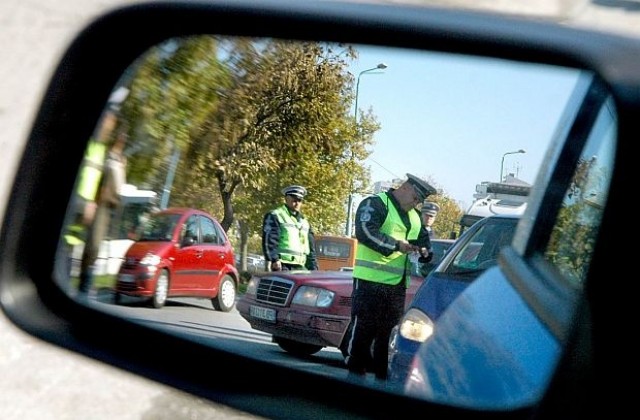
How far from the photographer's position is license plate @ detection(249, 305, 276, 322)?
173 cm

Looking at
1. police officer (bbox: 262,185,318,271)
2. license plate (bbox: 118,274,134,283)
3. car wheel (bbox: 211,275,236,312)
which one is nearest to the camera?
police officer (bbox: 262,185,318,271)

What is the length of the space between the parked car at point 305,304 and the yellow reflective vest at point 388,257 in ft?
0.07

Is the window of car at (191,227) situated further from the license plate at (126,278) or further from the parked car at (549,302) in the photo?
the parked car at (549,302)

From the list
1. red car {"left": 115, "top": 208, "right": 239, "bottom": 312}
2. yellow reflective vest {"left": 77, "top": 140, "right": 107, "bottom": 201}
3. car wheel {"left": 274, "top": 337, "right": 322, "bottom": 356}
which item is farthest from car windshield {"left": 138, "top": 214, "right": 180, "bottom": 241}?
car wheel {"left": 274, "top": 337, "right": 322, "bottom": 356}

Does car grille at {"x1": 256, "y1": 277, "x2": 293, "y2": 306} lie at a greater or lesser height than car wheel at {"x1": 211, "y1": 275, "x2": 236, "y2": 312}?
greater

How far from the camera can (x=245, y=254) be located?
6.04 ft

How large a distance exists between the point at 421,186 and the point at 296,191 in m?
0.30

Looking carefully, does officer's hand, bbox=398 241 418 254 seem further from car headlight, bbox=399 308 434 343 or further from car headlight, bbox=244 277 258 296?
car headlight, bbox=244 277 258 296

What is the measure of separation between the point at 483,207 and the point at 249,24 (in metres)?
0.65

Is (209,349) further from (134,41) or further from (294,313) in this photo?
(134,41)

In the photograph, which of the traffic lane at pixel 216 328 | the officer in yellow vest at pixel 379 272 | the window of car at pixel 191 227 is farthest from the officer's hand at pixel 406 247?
the window of car at pixel 191 227

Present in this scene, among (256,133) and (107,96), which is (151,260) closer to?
(256,133)

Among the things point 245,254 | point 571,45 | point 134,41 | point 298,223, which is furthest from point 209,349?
point 571,45

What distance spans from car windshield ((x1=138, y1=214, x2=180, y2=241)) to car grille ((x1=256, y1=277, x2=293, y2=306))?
0.34 metres
